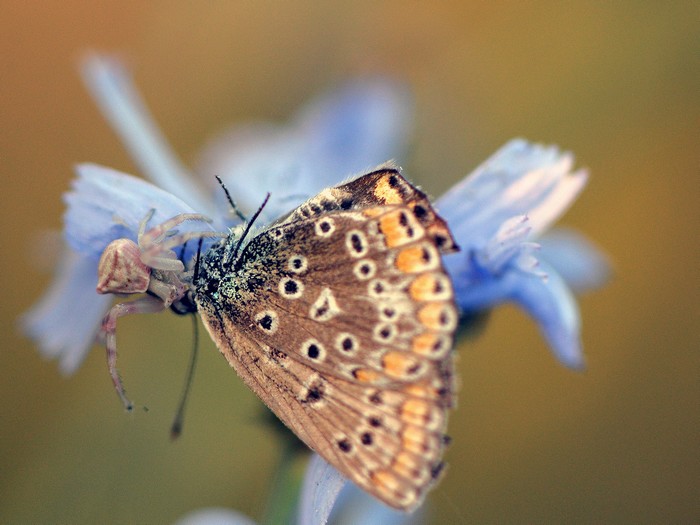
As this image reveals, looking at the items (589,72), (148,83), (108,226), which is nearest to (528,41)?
(589,72)

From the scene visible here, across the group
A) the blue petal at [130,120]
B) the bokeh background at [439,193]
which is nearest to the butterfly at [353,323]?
the blue petal at [130,120]

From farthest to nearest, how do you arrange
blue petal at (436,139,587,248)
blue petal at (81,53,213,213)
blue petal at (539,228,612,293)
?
blue petal at (539,228,612,293)
blue petal at (81,53,213,213)
blue petal at (436,139,587,248)

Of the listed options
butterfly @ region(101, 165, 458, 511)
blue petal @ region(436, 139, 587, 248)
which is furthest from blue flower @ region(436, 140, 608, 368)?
butterfly @ region(101, 165, 458, 511)

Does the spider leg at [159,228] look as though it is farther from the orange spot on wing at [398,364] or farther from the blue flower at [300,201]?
the orange spot on wing at [398,364]

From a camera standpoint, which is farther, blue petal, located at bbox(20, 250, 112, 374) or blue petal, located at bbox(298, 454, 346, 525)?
blue petal, located at bbox(20, 250, 112, 374)

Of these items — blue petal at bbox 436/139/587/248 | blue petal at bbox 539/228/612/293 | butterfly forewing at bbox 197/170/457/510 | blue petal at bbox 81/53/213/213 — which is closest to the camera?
butterfly forewing at bbox 197/170/457/510

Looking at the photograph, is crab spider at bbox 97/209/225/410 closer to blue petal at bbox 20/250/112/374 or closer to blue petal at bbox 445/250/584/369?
blue petal at bbox 20/250/112/374

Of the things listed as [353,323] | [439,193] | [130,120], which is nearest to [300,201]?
[130,120]
